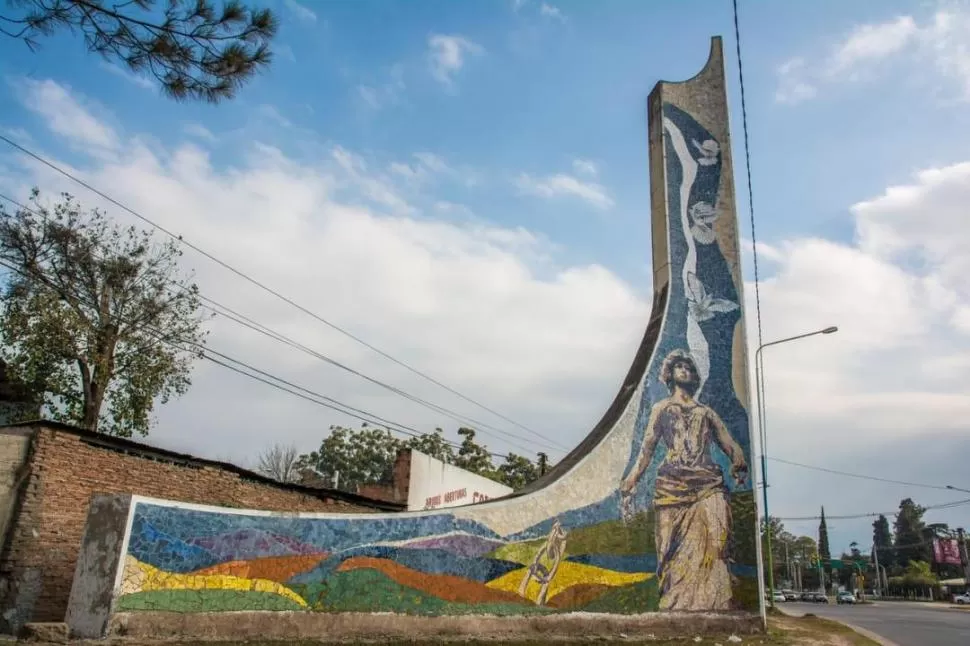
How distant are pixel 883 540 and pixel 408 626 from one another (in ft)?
278

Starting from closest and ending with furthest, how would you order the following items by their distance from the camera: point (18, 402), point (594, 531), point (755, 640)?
point (755, 640)
point (594, 531)
point (18, 402)

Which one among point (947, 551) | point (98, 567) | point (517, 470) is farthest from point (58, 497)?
point (947, 551)

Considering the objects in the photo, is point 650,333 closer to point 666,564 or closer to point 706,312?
point 706,312

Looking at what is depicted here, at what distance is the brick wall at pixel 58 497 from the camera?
415 inches

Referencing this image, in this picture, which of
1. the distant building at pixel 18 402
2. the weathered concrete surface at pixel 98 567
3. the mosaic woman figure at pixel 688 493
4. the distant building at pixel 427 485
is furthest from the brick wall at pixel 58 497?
the distant building at pixel 18 402

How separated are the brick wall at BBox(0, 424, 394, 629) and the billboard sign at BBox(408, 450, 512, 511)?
8.51 metres

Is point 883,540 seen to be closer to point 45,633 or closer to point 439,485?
point 439,485

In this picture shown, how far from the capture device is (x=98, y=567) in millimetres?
8969

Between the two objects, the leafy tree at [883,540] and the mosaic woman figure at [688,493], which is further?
the leafy tree at [883,540]

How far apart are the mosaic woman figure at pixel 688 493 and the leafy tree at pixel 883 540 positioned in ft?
241

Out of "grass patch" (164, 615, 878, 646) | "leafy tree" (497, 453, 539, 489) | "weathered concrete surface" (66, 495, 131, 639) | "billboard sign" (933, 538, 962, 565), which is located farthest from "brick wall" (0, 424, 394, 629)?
"billboard sign" (933, 538, 962, 565)

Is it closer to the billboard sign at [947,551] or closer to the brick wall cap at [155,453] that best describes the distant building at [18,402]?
the brick wall cap at [155,453]

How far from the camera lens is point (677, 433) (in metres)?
13.1

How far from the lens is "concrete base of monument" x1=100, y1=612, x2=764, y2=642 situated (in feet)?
29.6
